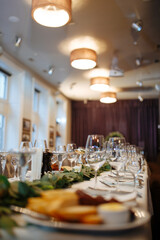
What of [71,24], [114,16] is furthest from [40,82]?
[114,16]

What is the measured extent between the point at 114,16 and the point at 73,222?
3.35 meters

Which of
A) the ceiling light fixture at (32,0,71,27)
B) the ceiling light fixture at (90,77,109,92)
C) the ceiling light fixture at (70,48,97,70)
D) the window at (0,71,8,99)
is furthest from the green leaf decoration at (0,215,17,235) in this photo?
the ceiling light fixture at (90,77,109,92)

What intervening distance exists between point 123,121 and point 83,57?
605cm

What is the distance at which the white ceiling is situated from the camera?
3.11 m

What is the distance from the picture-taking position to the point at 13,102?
527 centimetres

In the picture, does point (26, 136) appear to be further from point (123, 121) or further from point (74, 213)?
point (123, 121)

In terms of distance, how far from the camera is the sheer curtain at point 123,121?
9.42 metres

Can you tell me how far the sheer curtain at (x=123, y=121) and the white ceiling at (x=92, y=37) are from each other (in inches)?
137

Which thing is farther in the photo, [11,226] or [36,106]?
[36,106]

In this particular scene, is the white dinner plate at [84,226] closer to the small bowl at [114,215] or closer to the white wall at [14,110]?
the small bowl at [114,215]

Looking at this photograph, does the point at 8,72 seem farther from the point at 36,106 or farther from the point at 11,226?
the point at 11,226

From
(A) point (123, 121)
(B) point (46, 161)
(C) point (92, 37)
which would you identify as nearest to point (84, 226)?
(B) point (46, 161)

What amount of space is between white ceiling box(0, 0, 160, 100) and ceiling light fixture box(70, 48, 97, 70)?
0.13 metres

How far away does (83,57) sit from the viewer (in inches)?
161
